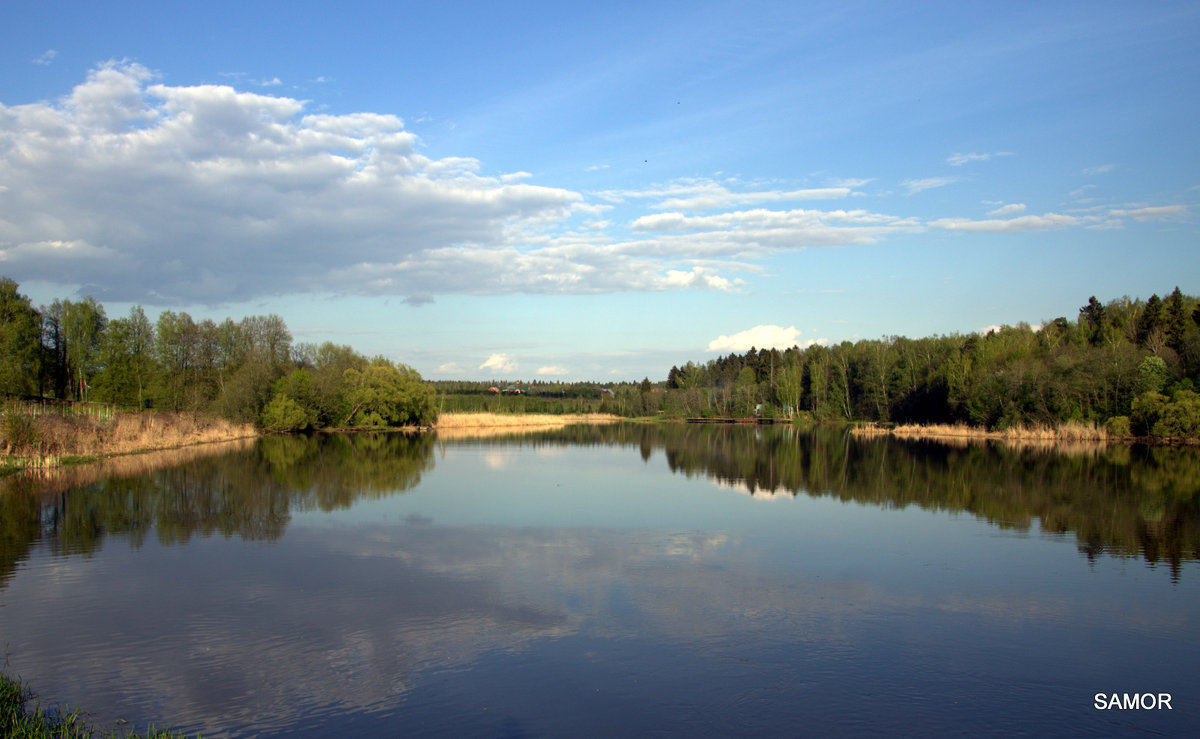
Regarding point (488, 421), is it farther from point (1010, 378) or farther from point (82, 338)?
point (1010, 378)

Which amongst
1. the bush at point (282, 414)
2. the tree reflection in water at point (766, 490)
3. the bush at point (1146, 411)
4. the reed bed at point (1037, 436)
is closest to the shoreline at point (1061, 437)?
the reed bed at point (1037, 436)

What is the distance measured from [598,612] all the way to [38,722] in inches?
204

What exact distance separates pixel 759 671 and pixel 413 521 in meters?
9.39

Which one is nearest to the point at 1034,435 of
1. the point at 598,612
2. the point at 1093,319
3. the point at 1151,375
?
the point at 1151,375

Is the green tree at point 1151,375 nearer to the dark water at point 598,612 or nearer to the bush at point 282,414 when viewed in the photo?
the dark water at point 598,612

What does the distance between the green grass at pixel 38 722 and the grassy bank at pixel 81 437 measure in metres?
17.9

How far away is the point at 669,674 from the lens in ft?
21.5

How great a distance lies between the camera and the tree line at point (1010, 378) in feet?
128

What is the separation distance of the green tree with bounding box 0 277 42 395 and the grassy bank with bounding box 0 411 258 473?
7.13 meters

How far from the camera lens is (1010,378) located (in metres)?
45.9

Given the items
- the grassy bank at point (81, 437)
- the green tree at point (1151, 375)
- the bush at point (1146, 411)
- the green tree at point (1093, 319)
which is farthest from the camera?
the green tree at point (1093, 319)

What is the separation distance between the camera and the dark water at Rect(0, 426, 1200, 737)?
5.87 meters

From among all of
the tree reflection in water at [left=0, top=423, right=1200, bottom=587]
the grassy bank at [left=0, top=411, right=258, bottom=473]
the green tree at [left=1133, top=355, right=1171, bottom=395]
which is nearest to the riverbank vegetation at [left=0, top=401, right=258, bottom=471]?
the grassy bank at [left=0, top=411, right=258, bottom=473]

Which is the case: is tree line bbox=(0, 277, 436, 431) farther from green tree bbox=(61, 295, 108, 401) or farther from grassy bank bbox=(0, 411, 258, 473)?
grassy bank bbox=(0, 411, 258, 473)
